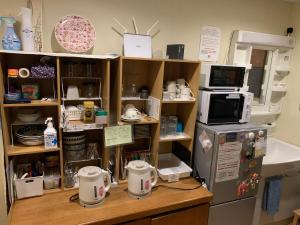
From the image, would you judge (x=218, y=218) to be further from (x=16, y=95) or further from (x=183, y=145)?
(x=16, y=95)

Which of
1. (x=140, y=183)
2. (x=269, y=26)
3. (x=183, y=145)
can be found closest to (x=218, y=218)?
(x=183, y=145)

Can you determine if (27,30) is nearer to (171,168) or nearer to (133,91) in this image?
(133,91)

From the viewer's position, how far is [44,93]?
1.76 m

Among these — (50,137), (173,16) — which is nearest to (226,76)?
(173,16)

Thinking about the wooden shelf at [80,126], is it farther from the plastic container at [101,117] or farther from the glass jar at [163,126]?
the glass jar at [163,126]

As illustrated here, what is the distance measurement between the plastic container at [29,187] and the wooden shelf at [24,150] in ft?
0.59

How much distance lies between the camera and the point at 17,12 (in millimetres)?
Answer: 1602

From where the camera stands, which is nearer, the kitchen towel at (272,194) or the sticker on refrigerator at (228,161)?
the sticker on refrigerator at (228,161)

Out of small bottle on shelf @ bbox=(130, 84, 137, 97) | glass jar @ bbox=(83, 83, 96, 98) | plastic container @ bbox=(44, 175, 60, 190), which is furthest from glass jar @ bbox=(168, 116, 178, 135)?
plastic container @ bbox=(44, 175, 60, 190)

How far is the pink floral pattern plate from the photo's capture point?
1676 millimetres

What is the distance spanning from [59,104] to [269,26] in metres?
2.26

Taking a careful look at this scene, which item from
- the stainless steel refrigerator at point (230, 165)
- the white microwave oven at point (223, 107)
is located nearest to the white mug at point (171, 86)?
the white microwave oven at point (223, 107)

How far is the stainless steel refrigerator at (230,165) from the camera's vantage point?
1.80 meters

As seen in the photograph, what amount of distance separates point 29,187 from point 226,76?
1.68 metres
